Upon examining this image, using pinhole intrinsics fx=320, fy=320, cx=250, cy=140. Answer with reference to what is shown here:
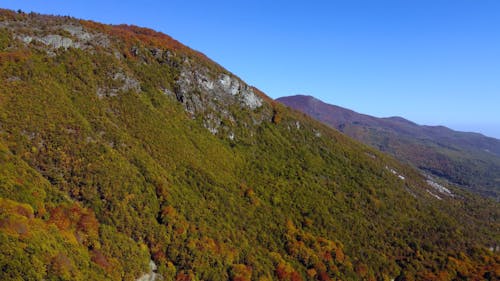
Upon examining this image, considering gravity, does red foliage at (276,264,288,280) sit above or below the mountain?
below

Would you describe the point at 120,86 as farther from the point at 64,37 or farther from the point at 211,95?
the point at 211,95

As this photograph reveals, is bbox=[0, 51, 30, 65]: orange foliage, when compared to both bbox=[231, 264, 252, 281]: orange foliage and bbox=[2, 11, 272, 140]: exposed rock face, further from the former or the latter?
bbox=[231, 264, 252, 281]: orange foliage

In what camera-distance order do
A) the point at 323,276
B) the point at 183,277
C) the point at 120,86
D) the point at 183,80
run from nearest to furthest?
the point at 183,277
the point at 323,276
the point at 120,86
the point at 183,80

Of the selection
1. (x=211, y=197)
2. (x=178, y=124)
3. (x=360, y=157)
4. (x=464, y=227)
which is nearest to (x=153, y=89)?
(x=178, y=124)

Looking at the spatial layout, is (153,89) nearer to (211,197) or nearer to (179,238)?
(211,197)

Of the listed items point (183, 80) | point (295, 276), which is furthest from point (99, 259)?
point (183, 80)

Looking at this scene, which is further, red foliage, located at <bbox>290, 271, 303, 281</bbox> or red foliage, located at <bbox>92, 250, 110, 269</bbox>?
red foliage, located at <bbox>290, 271, 303, 281</bbox>

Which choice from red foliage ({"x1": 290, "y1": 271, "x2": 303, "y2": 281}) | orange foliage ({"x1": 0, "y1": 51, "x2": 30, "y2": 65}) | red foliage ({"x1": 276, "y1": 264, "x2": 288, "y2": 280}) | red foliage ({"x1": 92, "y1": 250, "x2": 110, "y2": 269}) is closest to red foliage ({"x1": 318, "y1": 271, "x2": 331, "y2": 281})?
red foliage ({"x1": 290, "y1": 271, "x2": 303, "y2": 281})

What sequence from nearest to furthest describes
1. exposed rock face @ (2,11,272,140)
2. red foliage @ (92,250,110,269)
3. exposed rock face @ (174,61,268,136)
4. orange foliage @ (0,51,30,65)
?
red foliage @ (92,250,110,269) → orange foliage @ (0,51,30,65) → exposed rock face @ (2,11,272,140) → exposed rock face @ (174,61,268,136)

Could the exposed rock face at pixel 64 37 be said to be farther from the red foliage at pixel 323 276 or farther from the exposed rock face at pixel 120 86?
the red foliage at pixel 323 276
